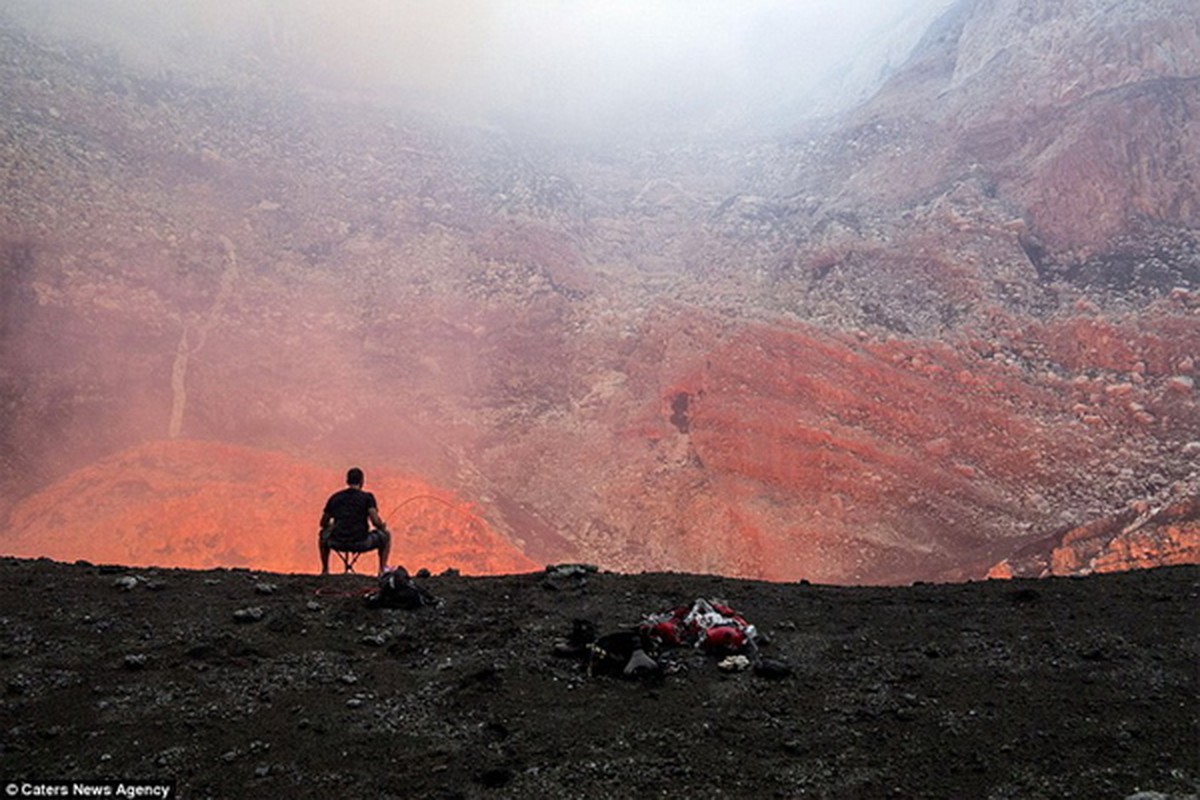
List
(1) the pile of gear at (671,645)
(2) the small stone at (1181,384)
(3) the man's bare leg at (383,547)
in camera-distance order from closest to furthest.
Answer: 1. (1) the pile of gear at (671,645)
2. (3) the man's bare leg at (383,547)
3. (2) the small stone at (1181,384)

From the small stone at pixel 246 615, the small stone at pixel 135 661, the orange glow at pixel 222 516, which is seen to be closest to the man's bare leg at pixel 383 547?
the small stone at pixel 246 615

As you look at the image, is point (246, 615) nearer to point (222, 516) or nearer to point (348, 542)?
point (348, 542)

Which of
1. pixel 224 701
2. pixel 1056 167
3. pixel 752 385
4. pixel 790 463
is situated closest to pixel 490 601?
pixel 224 701

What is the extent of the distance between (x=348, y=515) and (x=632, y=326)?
1695 cm

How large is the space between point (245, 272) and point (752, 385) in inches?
589

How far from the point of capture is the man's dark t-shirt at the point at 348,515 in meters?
7.95

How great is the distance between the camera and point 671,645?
6.11 m

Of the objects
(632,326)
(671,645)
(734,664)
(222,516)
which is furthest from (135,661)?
(632,326)

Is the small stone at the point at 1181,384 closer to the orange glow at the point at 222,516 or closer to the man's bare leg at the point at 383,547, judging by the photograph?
the orange glow at the point at 222,516

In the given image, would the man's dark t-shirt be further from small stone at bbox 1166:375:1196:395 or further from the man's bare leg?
small stone at bbox 1166:375:1196:395

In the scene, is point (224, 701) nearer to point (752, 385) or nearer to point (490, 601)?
point (490, 601)

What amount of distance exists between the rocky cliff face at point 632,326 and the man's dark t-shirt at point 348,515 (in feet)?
30.8

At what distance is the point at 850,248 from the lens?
24.7 meters

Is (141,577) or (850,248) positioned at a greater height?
(850,248)
